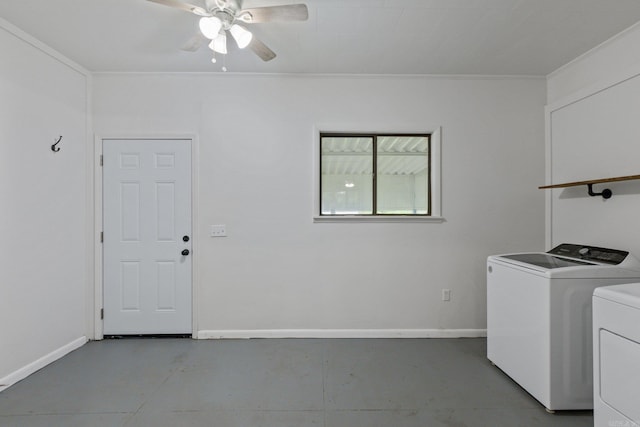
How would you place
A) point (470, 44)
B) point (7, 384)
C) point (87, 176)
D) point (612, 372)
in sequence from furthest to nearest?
point (87, 176), point (470, 44), point (7, 384), point (612, 372)

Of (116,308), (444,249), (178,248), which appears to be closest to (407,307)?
(444,249)

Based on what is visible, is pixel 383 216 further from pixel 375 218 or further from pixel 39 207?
pixel 39 207

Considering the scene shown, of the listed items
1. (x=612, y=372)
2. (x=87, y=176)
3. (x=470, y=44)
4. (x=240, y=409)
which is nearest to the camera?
(x=612, y=372)

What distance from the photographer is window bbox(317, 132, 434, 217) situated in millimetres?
3117

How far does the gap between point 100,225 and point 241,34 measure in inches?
92.5

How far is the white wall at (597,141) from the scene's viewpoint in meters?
2.24

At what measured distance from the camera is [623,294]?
4.66ft

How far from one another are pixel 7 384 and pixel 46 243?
41.2 inches

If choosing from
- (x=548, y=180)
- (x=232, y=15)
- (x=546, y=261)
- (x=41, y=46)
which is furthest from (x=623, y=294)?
(x=41, y=46)

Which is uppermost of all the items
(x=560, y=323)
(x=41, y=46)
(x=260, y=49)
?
(x=41, y=46)

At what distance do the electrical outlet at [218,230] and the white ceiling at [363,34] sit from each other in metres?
1.53

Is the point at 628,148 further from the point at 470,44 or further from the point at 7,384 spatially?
the point at 7,384

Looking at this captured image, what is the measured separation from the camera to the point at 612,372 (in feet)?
4.76

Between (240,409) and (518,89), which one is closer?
(240,409)
